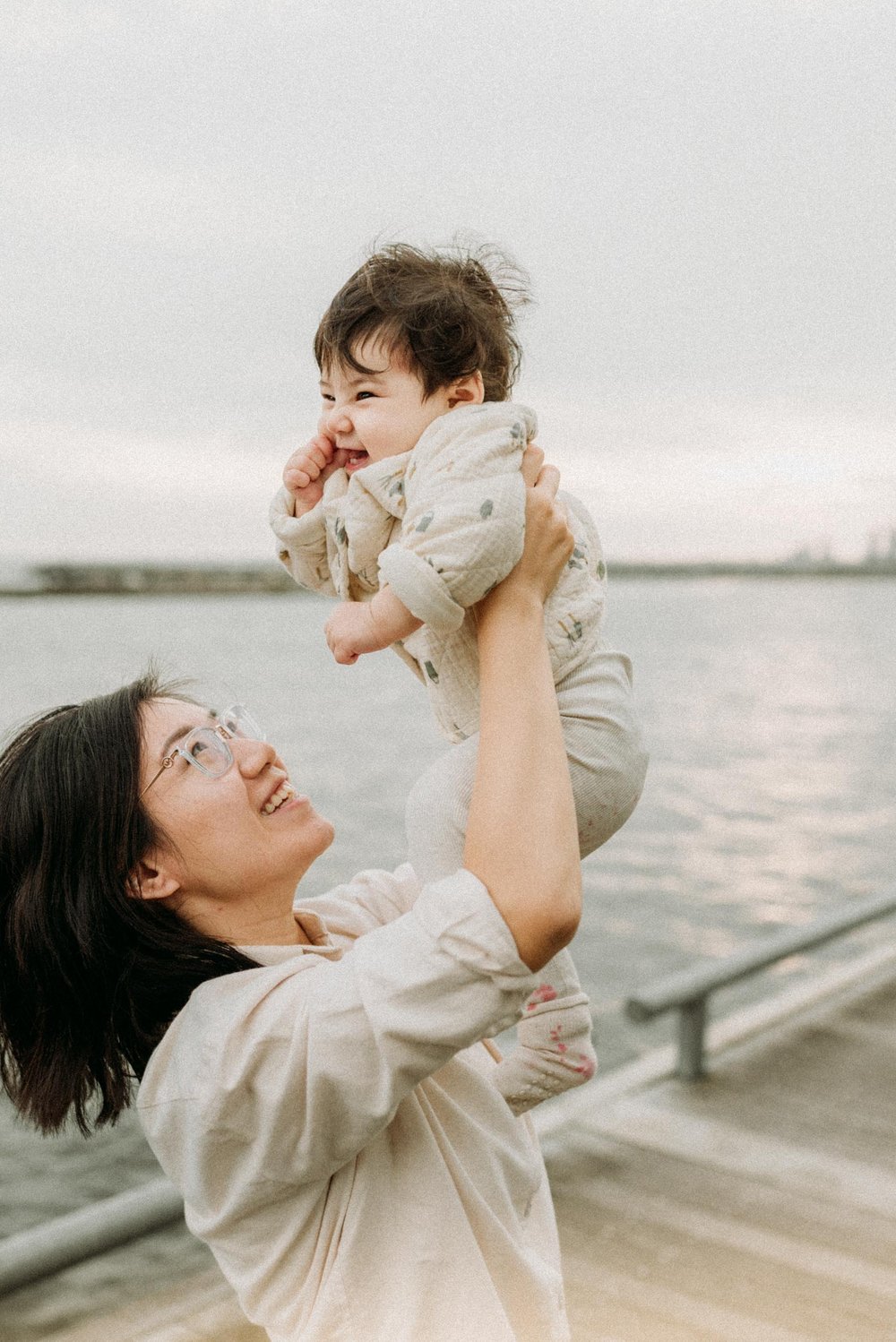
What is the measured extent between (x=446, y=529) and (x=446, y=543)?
0.02 metres

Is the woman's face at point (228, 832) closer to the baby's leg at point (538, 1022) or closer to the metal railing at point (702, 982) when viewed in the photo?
the baby's leg at point (538, 1022)

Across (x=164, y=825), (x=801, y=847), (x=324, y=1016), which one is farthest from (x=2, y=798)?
(x=801, y=847)

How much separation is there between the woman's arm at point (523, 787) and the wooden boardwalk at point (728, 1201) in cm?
232

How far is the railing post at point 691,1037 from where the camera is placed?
14.4 ft

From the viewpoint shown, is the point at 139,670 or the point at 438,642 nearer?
the point at 438,642

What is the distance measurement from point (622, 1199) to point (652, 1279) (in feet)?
1.32

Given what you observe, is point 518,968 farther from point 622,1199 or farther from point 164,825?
point 622,1199

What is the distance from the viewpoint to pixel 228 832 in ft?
4.56

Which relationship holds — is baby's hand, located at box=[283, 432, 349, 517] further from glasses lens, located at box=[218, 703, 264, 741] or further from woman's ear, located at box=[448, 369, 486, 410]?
glasses lens, located at box=[218, 703, 264, 741]

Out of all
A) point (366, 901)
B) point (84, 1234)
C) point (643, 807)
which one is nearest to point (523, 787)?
point (366, 901)

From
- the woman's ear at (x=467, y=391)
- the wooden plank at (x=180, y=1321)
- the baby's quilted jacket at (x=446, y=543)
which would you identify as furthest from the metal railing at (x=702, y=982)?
the woman's ear at (x=467, y=391)

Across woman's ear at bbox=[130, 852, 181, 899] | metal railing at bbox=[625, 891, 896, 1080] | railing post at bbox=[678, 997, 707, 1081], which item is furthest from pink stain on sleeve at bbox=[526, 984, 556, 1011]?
railing post at bbox=[678, 997, 707, 1081]

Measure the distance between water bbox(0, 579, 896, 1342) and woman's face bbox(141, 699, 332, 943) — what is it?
224 mm

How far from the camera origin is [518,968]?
3.69 ft
